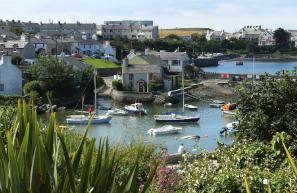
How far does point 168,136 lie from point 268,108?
24.9 m

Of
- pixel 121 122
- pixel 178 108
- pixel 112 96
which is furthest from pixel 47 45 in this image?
pixel 121 122

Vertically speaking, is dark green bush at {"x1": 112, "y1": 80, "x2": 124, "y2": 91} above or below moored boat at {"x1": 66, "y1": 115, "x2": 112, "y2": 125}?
above

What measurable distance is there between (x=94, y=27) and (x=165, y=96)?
307 feet

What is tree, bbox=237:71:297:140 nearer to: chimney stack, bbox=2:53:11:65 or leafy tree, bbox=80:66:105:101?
chimney stack, bbox=2:53:11:65

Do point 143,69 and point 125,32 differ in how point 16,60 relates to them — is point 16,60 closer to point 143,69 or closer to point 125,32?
point 143,69

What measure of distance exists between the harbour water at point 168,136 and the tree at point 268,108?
1847 cm

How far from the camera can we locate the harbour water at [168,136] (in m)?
37.3

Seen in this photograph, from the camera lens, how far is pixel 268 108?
1549 centimetres

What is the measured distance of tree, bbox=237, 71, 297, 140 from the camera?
15.1 metres

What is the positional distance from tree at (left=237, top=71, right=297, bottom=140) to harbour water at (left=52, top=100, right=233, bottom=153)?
60.6ft

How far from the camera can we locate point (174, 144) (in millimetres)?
36812

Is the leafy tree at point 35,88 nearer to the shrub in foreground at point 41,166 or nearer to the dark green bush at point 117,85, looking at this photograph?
the dark green bush at point 117,85

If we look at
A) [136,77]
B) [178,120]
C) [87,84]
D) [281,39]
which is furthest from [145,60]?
[281,39]

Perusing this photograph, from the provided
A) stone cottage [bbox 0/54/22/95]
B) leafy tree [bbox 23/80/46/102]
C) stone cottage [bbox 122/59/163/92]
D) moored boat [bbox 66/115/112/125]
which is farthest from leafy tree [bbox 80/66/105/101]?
moored boat [bbox 66/115/112/125]
